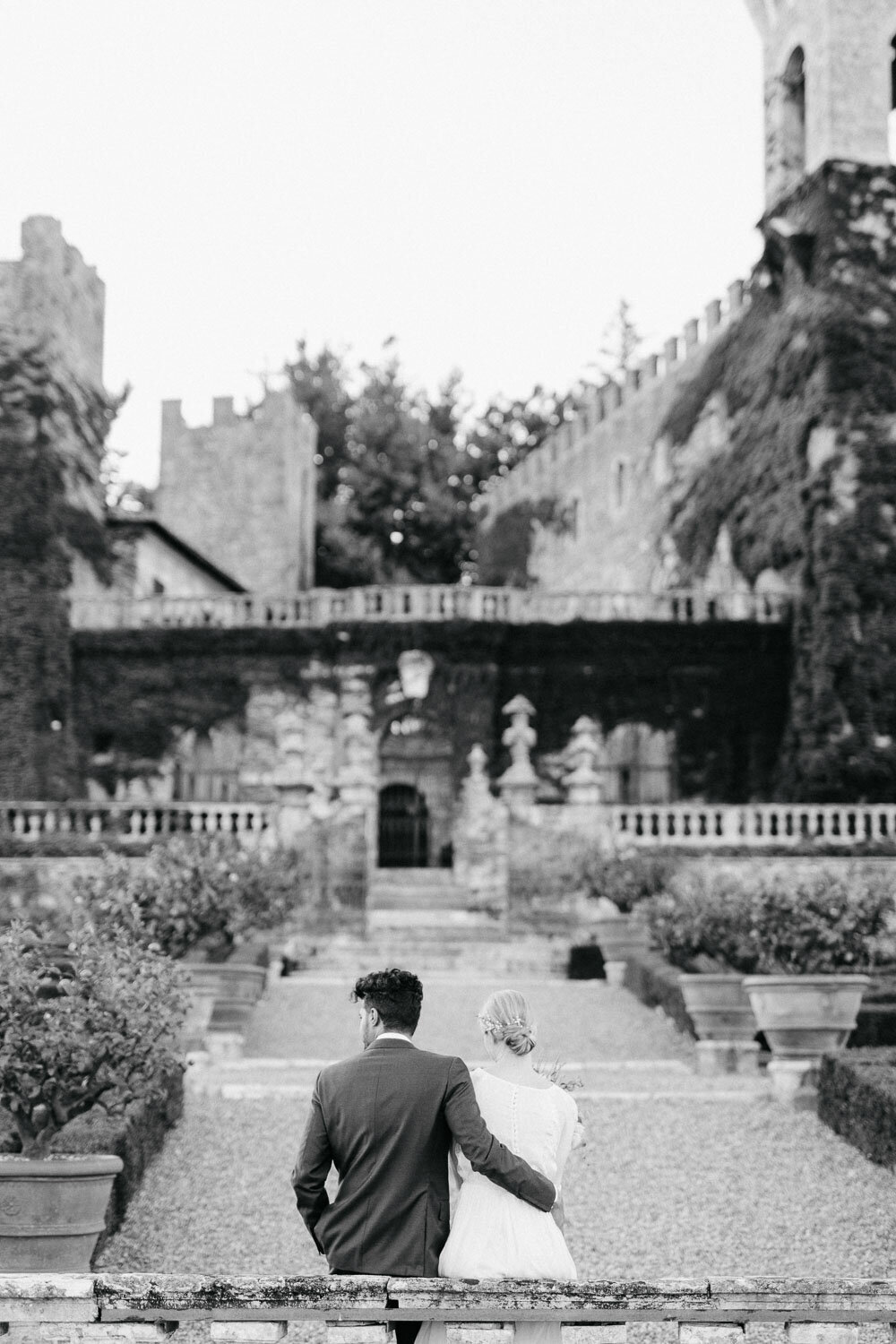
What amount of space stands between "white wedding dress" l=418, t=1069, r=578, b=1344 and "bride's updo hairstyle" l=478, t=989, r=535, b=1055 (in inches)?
6.1

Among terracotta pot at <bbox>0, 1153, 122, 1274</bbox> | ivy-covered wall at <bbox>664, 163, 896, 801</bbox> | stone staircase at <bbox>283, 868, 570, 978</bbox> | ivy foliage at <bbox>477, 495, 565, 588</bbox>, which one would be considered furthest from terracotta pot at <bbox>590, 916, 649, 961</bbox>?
ivy foliage at <bbox>477, 495, 565, 588</bbox>

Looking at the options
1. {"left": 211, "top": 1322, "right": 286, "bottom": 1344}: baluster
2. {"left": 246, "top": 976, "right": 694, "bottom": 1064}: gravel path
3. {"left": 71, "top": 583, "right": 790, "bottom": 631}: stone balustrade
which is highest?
{"left": 71, "top": 583, "right": 790, "bottom": 631}: stone balustrade

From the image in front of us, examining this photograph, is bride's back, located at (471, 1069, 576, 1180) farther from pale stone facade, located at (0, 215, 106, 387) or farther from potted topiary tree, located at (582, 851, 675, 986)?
pale stone facade, located at (0, 215, 106, 387)

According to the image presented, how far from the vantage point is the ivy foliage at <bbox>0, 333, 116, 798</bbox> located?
99.7 feet

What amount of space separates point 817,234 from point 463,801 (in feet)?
40.3

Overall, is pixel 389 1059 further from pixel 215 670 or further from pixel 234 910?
pixel 215 670

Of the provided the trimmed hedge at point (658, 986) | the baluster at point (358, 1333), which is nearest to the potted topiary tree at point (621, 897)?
the trimmed hedge at point (658, 986)

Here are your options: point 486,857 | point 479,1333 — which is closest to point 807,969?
point 479,1333

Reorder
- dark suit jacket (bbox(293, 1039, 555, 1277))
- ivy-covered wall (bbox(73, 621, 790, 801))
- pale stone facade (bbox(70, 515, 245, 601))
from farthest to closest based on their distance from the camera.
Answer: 1. pale stone facade (bbox(70, 515, 245, 601))
2. ivy-covered wall (bbox(73, 621, 790, 801))
3. dark suit jacket (bbox(293, 1039, 555, 1277))

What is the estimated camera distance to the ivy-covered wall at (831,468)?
93.0ft

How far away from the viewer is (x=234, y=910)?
16438mm

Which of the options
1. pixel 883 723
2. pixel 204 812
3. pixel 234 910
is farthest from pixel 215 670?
pixel 234 910

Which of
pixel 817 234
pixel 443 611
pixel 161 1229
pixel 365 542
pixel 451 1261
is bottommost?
pixel 161 1229

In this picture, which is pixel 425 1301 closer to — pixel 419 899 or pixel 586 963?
pixel 586 963
